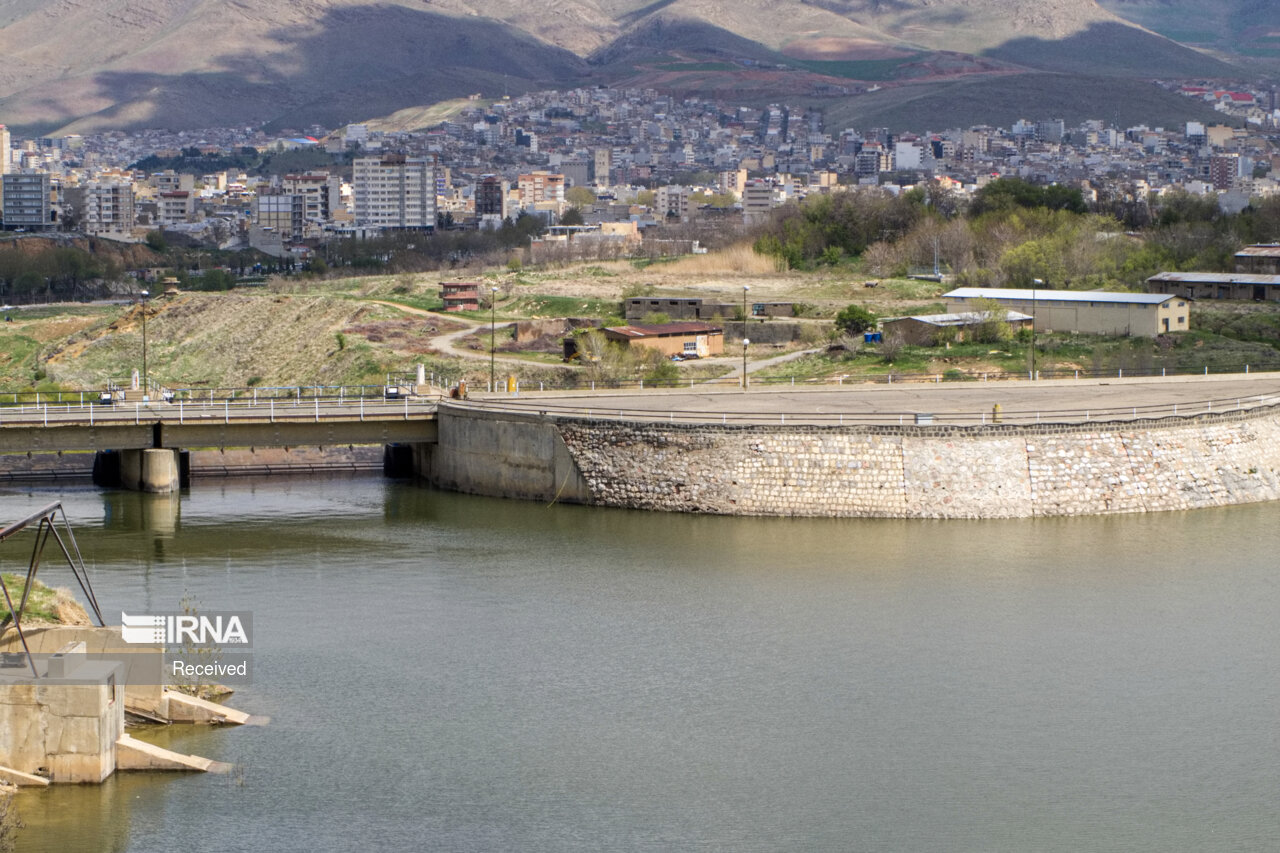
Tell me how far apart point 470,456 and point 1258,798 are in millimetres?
26960

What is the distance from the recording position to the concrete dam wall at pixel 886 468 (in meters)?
46.8

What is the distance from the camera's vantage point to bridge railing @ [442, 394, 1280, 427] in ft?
158

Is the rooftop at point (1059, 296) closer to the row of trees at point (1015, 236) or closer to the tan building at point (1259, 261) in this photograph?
the row of trees at point (1015, 236)

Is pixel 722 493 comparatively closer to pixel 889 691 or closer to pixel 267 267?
pixel 889 691

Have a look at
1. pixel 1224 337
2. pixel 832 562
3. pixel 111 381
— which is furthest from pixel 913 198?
pixel 832 562

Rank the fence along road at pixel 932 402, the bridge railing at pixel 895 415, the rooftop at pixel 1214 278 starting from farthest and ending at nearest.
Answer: the rooftop at pixel 1214 278
the fence along road at pixel 932 402
the bridge railing at pixel 895 415

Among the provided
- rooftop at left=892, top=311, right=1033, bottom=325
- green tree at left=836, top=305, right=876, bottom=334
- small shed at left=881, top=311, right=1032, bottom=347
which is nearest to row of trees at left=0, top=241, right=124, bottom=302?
green tree at left=836, top=305, right=876, bottom=334

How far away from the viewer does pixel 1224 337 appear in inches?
2840

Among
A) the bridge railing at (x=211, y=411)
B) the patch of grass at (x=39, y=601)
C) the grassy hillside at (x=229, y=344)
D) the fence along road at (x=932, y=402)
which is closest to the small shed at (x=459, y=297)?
the grassy hillside at (x=229, y=344)

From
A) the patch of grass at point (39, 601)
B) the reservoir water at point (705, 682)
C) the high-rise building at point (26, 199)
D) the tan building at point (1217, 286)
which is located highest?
the high-rise building at point (26, 199)

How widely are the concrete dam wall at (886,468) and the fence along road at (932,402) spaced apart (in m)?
0.75

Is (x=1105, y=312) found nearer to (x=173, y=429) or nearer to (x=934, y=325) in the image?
(x=934, y=325)

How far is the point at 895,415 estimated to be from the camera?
49.5m

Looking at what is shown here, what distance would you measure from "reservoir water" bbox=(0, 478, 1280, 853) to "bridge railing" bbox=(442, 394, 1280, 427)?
293 cm
